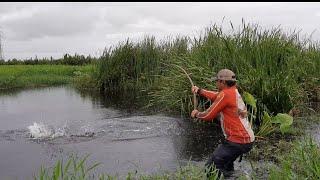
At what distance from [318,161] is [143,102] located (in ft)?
35.7

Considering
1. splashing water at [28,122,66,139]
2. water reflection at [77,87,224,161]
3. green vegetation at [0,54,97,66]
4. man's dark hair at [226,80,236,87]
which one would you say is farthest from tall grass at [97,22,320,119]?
green vegetation at [0,54,97,66]

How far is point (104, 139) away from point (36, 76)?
17.6 meters

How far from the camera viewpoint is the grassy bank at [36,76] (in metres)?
24.0

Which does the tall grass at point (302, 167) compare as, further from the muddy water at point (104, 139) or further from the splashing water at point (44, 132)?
the splashing water at point (44, 132)

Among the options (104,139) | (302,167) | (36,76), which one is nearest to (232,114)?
(302,167)

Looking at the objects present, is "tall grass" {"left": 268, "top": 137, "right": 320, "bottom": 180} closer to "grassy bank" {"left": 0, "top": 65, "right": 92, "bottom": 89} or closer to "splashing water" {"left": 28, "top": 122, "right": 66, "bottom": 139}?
"splashing water" {"left": 28, "top": 122, "right": 66, "bottom": 139}

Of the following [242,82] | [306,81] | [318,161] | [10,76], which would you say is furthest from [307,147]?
[10,76]

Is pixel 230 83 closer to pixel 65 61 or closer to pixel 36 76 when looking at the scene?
pixel 36 76

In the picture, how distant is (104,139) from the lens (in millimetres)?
9867

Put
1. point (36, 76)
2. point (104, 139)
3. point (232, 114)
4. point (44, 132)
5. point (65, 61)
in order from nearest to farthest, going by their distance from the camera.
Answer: point (232, 114) → point (104, 139) → point (44, 132) → point (36, 76) → point (65, 61)

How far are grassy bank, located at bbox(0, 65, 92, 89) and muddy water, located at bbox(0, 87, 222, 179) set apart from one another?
9.42 metres

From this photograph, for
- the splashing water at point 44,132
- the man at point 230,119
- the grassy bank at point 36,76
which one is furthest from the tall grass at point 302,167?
the grassy bank at point 36,76

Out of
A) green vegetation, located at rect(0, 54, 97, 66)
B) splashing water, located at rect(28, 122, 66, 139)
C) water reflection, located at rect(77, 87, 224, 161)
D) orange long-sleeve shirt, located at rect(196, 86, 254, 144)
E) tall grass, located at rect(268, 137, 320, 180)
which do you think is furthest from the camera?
green vegetation, located at rect(0, 54, 97, 66)

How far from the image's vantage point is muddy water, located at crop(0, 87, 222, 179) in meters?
8.02
